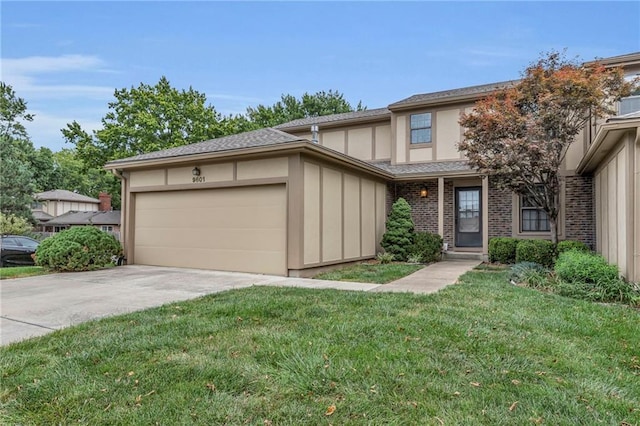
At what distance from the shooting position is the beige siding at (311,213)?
8469 millimetres

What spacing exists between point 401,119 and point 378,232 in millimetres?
4361

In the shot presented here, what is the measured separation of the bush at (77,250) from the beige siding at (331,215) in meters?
5.87

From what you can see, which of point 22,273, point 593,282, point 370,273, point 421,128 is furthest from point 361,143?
point 22,273

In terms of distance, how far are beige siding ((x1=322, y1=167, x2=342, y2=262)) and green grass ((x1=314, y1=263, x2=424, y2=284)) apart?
51 centimetres

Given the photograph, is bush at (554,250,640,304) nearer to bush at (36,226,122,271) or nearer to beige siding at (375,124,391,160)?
beige siding at (375,124,391,160)

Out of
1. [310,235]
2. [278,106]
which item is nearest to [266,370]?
[310,235]

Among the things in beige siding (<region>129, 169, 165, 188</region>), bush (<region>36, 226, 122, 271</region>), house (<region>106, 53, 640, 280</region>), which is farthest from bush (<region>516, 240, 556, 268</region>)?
bush (<region>36, 226, 122, 271</region>)

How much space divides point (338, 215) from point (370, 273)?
185 centimetres

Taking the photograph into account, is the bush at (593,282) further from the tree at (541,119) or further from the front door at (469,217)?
the front door at (469,217)

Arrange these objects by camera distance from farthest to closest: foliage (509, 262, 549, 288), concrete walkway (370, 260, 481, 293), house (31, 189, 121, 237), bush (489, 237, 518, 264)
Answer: house (31, 189, 121, 237), bush (489, 237, 518, 264), foliage (509, 262, 549, 288), concrete walkway (370, 260, 481, 293)

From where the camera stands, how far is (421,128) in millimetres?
13273

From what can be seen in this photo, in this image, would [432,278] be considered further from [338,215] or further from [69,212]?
[69,212]

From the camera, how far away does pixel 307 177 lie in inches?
336

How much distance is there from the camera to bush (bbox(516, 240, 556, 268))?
9609 mm
